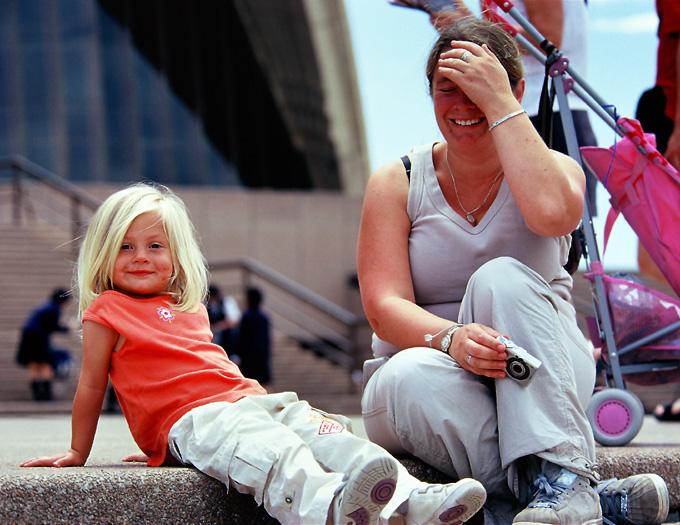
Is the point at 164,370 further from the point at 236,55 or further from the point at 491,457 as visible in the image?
the point at 236,55

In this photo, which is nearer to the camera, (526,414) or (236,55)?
(526,414)

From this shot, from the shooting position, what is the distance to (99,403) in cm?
206

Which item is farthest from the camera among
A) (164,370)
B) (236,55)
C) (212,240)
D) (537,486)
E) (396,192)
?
(236,55)

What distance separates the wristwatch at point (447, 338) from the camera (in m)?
1.96

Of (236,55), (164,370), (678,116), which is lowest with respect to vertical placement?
(164,370)

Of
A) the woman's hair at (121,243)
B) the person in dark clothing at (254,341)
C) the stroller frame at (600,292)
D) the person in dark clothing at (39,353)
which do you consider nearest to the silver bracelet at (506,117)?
the stroller frame at (600,292)

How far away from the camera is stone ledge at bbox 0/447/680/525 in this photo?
179 centimetres

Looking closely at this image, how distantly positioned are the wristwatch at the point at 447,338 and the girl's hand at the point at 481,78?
528 mm

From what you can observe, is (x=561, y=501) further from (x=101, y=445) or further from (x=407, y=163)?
(x=101, y=445)

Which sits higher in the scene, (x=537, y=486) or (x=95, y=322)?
(x=95, y=322)

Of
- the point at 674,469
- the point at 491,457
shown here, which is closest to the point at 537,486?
the point at 491,457

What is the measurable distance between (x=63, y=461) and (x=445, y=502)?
38.2 inches

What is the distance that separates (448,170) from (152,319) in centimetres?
89

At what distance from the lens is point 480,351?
6.00 feet
